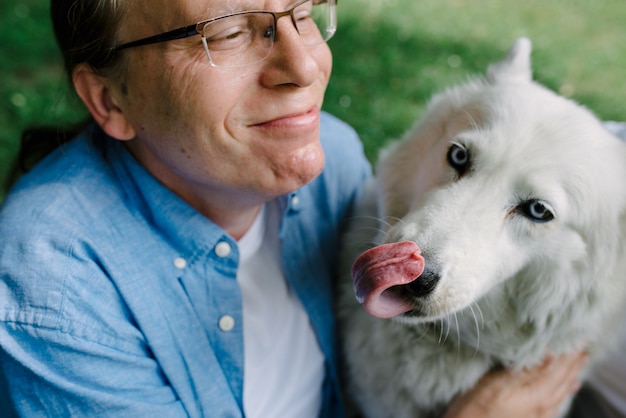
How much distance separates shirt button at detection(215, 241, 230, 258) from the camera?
1455 mm

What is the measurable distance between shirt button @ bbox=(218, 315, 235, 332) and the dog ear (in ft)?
3.53

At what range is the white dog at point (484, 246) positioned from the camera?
132 cm

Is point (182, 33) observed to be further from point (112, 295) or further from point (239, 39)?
point (112, 295)

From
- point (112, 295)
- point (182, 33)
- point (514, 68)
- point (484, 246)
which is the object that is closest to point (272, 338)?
point (112, 295)

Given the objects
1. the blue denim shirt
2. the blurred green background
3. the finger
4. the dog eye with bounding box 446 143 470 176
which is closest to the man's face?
the blue denim shirt

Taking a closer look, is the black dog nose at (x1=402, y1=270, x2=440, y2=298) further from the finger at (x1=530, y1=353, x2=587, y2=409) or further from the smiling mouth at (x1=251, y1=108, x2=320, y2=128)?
the finger at (x1=530, y1=353, x2=587, y2=409)

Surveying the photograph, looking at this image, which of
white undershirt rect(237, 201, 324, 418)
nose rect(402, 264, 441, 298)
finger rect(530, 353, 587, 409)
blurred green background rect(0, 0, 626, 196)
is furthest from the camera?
blurred green background rect(0, 0, 626, 196)

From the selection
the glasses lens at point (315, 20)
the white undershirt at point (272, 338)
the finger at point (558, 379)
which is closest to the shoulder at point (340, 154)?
the white undershirt at point (272, 338)

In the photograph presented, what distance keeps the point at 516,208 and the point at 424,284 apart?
363 mm

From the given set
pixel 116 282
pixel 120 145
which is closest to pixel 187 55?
pixel 120 145

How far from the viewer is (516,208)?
1.43m

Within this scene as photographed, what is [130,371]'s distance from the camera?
1268mm

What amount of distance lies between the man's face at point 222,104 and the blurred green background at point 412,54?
5.69 ft

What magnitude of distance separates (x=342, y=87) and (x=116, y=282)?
2338mm
